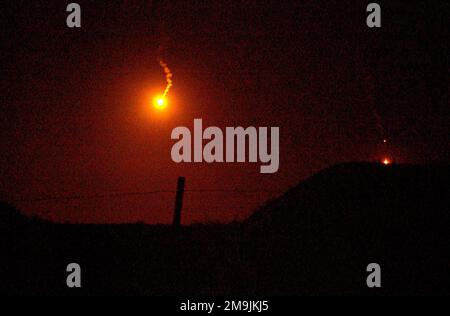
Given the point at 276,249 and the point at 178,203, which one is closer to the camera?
the point at 276,249

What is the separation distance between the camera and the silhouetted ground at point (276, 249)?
35.4 feet

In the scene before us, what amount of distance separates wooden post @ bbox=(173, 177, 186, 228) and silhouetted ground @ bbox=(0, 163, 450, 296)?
Answer: 19 centimetres

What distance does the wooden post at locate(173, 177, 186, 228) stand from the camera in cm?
1359

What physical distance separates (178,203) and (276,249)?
2.66 metres

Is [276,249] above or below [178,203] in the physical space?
below

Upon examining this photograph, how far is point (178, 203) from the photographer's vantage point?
1382 cm

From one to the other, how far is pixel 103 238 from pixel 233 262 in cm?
242

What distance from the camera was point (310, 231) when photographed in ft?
41.0

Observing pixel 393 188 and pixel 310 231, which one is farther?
pixel 393 188

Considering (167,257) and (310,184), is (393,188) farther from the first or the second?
(167,257)
